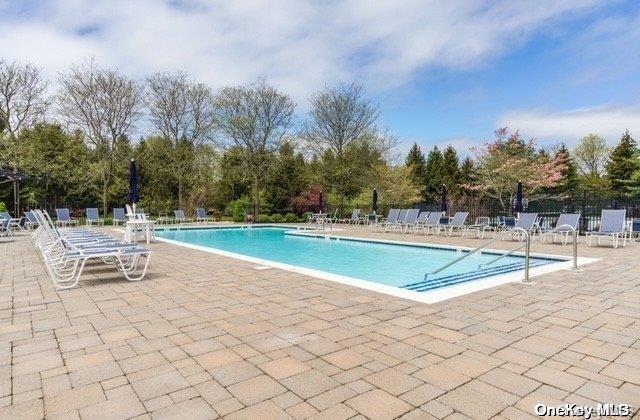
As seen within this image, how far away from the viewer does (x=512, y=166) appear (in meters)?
21.6

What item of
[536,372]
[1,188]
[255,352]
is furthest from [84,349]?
[1,188]

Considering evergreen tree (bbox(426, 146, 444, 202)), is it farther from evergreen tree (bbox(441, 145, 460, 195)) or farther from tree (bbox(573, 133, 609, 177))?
tree (bbox(573, 133, 609, 177))

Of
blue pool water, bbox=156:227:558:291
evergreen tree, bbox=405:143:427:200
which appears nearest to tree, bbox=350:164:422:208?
evergreen tree, bbox=405:143:427:200

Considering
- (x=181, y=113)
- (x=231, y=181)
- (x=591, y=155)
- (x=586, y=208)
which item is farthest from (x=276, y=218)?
(x=591, y=155)

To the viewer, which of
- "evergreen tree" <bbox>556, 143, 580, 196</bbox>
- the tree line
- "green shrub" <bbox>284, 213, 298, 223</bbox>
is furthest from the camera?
"evergreen tree" <bbox>556, 143, 580, 196</bbox>

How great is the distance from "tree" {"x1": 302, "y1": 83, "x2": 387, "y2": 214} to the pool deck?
733 inches

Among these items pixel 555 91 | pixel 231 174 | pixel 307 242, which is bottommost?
pixel 307 242

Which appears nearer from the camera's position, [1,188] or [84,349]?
[84,349]

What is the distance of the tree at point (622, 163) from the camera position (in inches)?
1141

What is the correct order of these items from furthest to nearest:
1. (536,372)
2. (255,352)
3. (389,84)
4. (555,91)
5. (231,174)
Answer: (231,174), (389,84), (555,91), (255,352), (536,372)

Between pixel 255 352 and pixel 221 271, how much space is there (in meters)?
3.50

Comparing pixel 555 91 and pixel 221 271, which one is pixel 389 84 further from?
pixel 221 271

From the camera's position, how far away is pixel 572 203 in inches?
532

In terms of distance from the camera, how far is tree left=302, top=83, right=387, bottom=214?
22.8 metres
